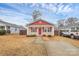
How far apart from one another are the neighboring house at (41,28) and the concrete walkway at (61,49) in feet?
0.44

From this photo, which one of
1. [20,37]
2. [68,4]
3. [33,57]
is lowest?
[33,57]

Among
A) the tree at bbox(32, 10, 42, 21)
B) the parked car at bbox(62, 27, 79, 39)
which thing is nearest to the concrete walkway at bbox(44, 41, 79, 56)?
the parked car at bbox(62, 27, 79, 39)

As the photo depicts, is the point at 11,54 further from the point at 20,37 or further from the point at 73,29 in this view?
the point at 73,29

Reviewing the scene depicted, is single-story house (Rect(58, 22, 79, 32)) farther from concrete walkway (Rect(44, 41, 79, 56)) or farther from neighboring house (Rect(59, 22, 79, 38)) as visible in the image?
concrete walkway (Rect(44, 41, 79, 56))

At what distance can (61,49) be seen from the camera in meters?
2.58

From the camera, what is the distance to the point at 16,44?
2.58 meters

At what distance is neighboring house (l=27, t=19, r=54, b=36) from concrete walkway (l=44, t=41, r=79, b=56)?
0.13m

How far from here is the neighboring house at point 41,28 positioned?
2578mm

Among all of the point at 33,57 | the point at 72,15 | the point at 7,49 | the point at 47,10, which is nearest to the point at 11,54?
the point at 7,49

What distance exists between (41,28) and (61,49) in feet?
1.04

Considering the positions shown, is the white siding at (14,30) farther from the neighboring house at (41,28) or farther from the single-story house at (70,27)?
the single-story house at (70,27)

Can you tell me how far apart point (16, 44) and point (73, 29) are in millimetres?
647

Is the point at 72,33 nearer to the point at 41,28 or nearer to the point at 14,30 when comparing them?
the point at 41,28

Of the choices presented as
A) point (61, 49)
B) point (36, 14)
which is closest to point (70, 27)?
point (61, 49)
